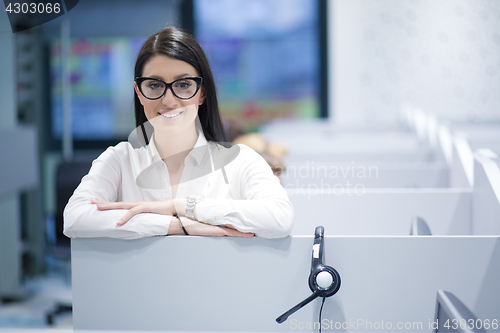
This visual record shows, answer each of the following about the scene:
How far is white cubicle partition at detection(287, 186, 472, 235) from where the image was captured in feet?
4.68

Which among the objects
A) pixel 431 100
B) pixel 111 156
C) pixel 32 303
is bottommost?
pixel 32 303

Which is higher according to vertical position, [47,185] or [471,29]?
[471,29]

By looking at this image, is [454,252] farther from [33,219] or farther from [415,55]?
[415,55]

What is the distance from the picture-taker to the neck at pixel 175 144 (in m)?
1.14

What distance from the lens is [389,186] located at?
1960mm

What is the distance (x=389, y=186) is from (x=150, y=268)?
132 centimetres

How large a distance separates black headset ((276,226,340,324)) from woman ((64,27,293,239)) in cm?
9

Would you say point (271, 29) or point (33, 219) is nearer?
point (33, 219)

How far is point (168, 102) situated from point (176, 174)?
21cm

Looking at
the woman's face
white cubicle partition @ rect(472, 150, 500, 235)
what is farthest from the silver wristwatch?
white cubicle partition @ rect(472, 150, 500, 235)

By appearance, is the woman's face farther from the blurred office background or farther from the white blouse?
the blurred office background

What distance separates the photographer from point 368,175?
6.56 feet

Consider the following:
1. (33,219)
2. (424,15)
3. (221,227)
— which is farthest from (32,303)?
(424,15)

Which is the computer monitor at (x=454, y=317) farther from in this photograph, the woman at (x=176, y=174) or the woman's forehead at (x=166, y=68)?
the woman's forehead at (x=166, y=68)
